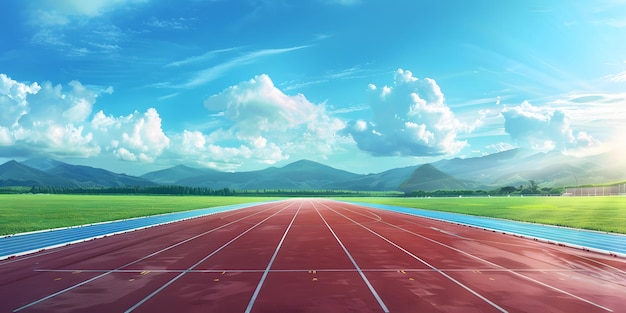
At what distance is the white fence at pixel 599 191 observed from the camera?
73.0 m

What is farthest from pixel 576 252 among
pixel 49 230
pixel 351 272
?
pixel 49 230

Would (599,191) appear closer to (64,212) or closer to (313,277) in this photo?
(313,277)

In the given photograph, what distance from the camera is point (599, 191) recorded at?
77688 millimetres

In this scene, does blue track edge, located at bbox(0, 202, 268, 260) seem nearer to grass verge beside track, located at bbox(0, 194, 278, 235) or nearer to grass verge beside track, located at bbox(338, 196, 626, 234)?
grass verge beside track, located at bbox(0, 194, 278, 235)

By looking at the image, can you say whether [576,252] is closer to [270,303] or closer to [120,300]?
[270,303]

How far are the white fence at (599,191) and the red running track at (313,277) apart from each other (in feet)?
245

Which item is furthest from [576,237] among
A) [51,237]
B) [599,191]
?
[599,191]

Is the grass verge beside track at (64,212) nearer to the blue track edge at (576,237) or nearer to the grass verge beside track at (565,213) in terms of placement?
the blue track edge at (576,237)

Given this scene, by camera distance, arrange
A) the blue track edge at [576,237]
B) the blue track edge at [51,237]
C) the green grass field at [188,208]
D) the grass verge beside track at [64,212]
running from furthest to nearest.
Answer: the green grass field at [188,208], the grass verge beside track at [64,212], the blue track edge at [576,237], the blue track edge at [51,237]

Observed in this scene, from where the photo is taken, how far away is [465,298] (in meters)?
8.16

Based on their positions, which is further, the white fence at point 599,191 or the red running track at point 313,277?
the white fence at point 599,191

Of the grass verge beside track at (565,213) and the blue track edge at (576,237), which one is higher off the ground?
the grass verge beside track at (565,213)

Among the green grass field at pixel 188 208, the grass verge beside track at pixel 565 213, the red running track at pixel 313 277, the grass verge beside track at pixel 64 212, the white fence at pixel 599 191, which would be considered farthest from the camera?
the white fence at pixel 599 191

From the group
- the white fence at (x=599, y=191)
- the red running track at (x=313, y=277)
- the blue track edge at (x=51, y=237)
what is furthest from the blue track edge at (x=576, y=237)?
the white fence at (x=599, y=191)
